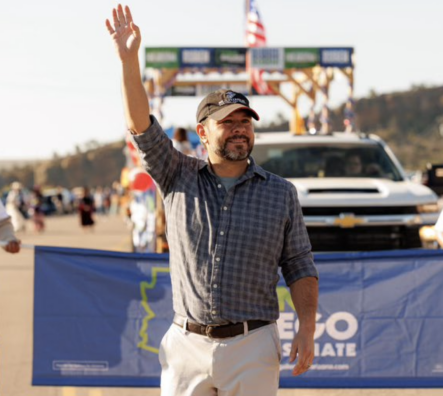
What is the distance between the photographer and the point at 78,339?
22.1 feet

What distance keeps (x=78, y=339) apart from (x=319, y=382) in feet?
5.48

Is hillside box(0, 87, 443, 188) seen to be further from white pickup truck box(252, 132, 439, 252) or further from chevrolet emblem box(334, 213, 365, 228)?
chevrolet emblem box(334, 213, 365, 228)

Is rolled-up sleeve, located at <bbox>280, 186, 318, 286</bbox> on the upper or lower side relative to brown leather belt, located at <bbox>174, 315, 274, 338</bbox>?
upper

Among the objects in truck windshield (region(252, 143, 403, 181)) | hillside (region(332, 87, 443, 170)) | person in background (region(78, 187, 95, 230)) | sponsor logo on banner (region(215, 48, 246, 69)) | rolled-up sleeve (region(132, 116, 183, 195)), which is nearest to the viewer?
rolled-up sleeve (region(132, 116, 183, 195))

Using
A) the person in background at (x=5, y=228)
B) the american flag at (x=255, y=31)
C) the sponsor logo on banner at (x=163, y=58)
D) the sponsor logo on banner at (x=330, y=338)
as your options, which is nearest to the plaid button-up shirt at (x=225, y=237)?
the person in background at (x=5, y=228)

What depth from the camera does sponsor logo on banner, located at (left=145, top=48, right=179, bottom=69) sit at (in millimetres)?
19594

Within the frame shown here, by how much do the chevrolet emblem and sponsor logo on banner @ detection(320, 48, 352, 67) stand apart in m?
8.78

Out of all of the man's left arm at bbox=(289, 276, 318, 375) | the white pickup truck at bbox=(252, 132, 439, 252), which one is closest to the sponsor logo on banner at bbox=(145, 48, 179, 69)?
the white pickup truck at bbox=(252, 132, 439, 252)

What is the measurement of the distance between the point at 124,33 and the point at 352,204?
688 centimetres

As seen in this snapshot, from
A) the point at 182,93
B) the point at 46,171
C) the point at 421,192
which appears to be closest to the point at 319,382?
the point at 421,192

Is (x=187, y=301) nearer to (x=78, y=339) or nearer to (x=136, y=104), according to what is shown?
(x=136, y=104)

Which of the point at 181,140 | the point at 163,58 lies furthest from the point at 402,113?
the point at 181,140

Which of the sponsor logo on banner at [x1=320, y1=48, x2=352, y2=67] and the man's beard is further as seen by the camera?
the sponsor logo on banner at [x1=320, y1=48, x2=352, y2=67]

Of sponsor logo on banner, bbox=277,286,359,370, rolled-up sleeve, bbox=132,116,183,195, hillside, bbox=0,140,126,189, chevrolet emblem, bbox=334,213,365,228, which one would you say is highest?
hillside, bbox=0,140,126,189
